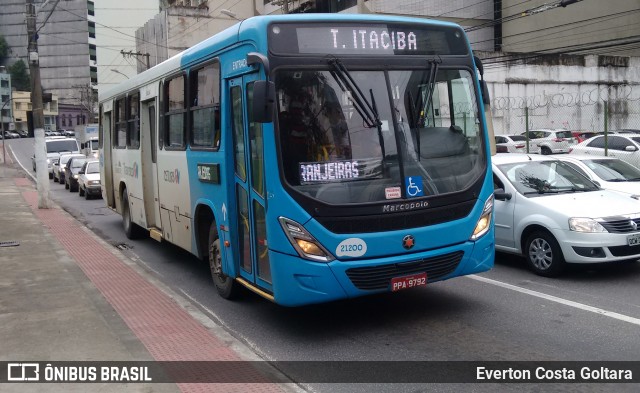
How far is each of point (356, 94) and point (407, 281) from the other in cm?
189

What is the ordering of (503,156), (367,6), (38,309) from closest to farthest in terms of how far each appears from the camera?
(38,309) → (503,156) → (367,6)

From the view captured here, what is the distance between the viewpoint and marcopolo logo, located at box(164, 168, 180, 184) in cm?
875

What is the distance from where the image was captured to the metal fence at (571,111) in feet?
113

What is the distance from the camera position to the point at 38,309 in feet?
23.2

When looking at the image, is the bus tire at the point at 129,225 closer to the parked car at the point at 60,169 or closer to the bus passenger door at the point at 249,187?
the bus passenger door at the point at 249,187

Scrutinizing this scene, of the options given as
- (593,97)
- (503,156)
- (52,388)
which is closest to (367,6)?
(593,97)

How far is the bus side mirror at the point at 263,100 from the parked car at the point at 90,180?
60.6ft

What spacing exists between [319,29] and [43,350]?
4027 millimetres

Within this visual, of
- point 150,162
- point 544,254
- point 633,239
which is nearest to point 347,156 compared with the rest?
point 544,254

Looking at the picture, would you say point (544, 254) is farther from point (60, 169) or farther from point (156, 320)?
point (60, 169)

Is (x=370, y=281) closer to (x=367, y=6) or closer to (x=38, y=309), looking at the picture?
(x=38, y=309)

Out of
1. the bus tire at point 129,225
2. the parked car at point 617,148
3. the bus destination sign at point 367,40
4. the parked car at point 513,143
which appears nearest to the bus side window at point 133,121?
the bus tire at point 129,225

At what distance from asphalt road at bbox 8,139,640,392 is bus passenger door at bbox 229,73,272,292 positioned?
2.30 ft

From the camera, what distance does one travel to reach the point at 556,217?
26.7ft
